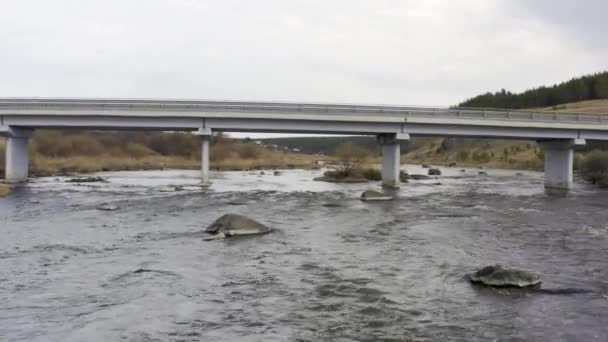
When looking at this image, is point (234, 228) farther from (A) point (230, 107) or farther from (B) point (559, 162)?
(B) point (559, 162)

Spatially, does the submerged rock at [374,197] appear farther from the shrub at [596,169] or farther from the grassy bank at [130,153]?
the grassy bank at [130,153]

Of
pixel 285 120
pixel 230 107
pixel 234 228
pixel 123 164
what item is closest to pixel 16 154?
pixel 230 107

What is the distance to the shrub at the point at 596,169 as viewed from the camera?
68.1 meters

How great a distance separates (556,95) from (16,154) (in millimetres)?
156582

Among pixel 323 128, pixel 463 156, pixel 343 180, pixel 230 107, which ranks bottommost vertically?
pixel 463 156

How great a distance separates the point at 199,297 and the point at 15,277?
639 centimetres

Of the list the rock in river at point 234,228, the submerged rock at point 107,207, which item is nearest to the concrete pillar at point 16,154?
the submerged rock at point 107,207

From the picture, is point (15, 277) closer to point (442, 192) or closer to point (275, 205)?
point (275, 205)

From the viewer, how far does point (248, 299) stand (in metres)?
15.0

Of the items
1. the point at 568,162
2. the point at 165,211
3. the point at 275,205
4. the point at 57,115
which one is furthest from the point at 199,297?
the point at 568,162

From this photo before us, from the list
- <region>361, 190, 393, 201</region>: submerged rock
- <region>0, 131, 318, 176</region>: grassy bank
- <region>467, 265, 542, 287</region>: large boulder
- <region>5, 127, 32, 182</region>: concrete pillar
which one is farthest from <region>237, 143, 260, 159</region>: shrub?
<region>467, 265, 542, 287</region>: large boulder

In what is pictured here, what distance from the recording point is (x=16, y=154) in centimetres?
5688

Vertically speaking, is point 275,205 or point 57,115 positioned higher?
point 57,115

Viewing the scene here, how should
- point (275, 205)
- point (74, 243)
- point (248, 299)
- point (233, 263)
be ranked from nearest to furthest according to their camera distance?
point (248, 299), point (233, 263), point (74, 243), point (275, 205)
